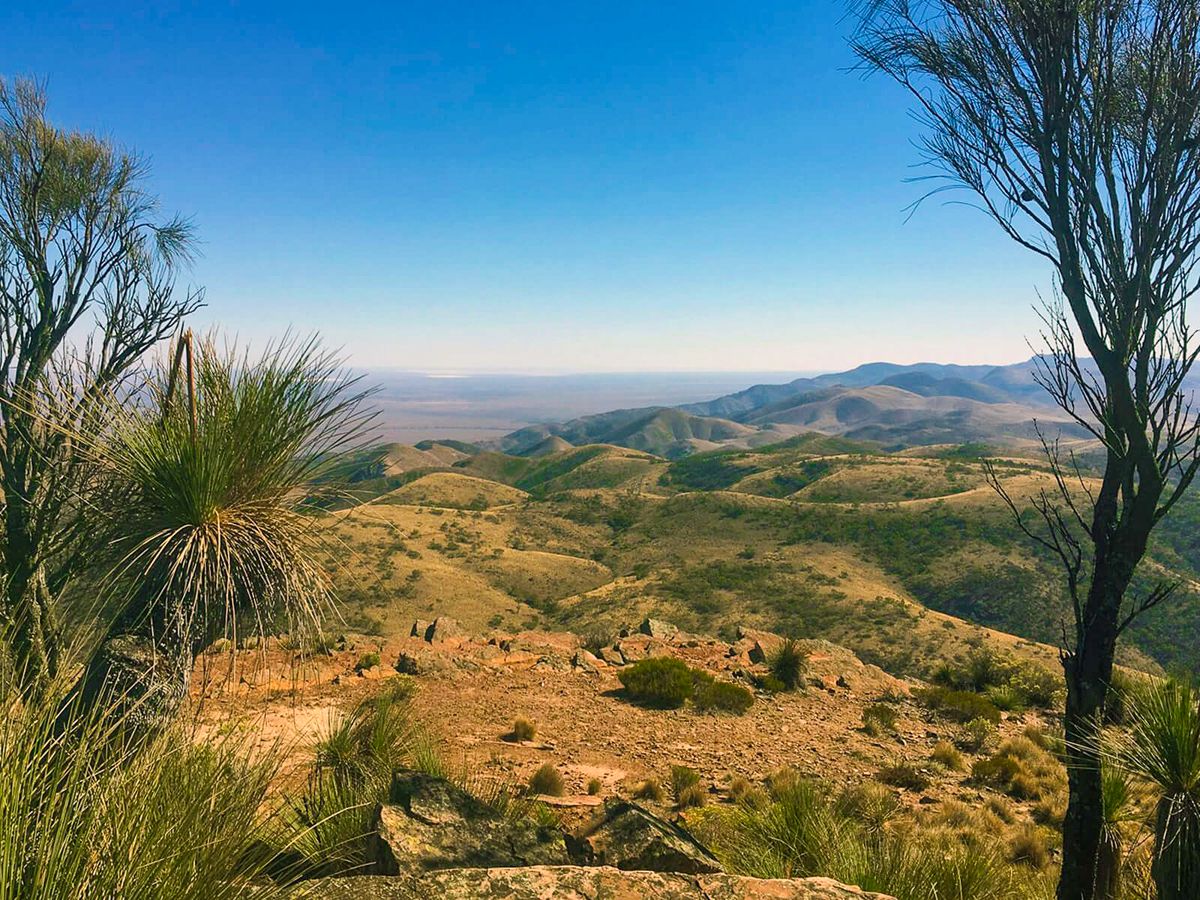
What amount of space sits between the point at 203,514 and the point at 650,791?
6.61 meters

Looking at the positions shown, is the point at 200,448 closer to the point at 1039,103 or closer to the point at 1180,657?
the point at 1039,103

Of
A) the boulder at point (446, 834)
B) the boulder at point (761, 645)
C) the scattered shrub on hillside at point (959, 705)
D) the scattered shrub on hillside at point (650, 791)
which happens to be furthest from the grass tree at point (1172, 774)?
the boulder at point (761, 645)

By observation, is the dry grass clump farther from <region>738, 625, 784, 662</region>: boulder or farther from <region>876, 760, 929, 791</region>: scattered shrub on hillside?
<region>738, 625, 784, 662</region>: boulder

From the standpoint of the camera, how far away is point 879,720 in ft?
37.2

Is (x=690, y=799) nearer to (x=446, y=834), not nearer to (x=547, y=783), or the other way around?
(x=547, y=783)

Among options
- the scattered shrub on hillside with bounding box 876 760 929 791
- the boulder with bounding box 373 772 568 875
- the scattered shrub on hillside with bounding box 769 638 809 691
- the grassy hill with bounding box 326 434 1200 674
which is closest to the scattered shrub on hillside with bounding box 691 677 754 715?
the scattered shrub on hillside with bounding box 769 638 809 691

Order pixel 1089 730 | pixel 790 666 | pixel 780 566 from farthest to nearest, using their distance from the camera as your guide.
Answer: pixel 780 566 < pixel 790 666 < pixel 1089 730

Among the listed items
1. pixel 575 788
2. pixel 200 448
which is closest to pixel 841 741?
pixel 575 788

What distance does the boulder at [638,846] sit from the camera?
4.08m

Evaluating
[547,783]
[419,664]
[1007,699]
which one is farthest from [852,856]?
[1007,699]

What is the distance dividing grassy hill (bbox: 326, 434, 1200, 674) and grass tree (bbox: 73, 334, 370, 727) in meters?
20.0

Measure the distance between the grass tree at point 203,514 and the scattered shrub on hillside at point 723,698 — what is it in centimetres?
880

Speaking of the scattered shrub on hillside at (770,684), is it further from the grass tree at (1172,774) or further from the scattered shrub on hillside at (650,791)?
the grass tree at (1172,774)

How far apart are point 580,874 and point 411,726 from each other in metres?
5.58
